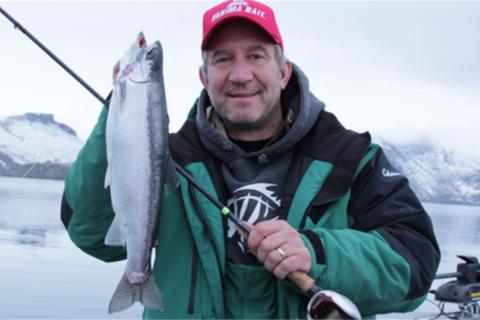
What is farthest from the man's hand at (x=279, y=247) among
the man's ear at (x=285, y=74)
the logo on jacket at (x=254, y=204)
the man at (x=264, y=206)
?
the man's ear at (x=285, y=74)

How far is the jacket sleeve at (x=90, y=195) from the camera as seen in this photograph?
3.47 meters

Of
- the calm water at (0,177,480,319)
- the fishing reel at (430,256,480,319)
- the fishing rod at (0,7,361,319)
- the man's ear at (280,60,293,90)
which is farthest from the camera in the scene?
the calm water at (0,177,480,319)

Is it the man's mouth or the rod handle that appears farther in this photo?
the man's mouth

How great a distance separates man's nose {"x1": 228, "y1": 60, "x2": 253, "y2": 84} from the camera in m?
3.89

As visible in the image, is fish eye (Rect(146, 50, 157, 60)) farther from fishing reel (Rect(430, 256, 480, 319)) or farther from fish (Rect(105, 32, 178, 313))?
fishing reel (Rect(430, 256, 480, 319))

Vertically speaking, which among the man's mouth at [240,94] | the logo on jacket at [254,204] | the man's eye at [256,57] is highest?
the man's eye at [256,57]

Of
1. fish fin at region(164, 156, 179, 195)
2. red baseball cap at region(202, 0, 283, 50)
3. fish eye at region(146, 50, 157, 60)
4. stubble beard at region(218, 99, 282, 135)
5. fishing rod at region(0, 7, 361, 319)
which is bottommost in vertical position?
fishing rod at region(0, 7, 361, 319)

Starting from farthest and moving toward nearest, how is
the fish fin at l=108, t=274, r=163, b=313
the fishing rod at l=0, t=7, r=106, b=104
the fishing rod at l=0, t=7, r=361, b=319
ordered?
the fishing rod at l=0, t=7, r=106, b=104 < the fish fin at l=108, t=274, r=163, b=313 < the fishing rod at l=0, t=7, r=361, b=319

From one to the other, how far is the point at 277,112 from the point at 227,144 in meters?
0.51

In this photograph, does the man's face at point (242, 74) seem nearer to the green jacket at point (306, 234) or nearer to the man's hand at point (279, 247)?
the green jacket at point (306, 234)

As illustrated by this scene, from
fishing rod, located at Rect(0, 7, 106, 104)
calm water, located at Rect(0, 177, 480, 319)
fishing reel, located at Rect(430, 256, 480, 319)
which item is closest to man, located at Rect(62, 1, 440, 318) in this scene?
fishing rod, located at Rect(0, 7, 106, 104)

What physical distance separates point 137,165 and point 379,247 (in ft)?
4.95

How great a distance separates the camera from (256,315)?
3.63 meters

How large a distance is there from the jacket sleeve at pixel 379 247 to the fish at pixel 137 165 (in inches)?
37.6
